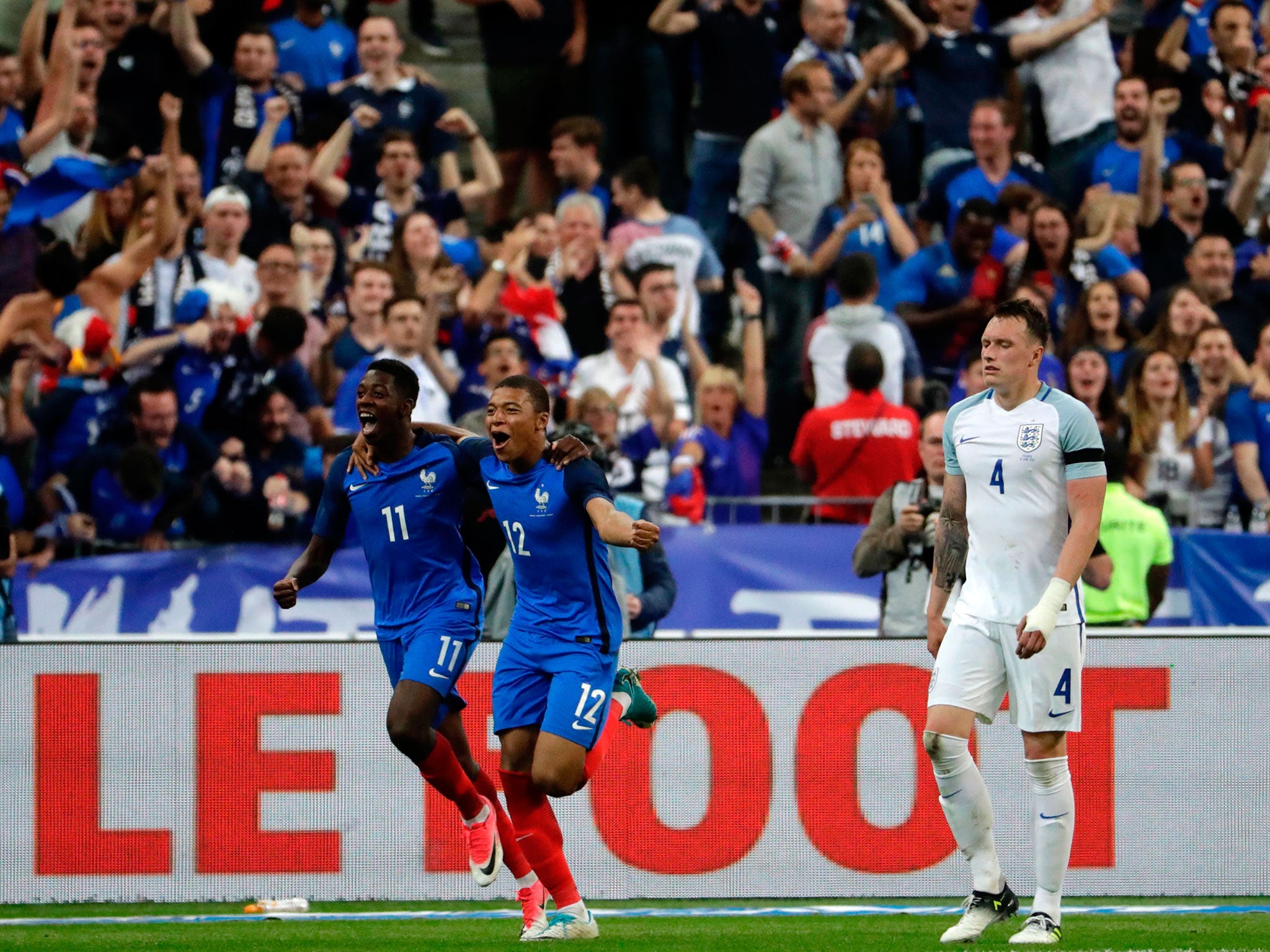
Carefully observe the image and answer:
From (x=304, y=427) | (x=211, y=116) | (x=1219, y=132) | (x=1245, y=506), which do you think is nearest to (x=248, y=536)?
(x=304, y=427)

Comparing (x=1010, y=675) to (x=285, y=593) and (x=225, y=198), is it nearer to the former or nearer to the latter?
(x=285, y=593)

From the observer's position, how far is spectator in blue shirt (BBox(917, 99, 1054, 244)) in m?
15.2

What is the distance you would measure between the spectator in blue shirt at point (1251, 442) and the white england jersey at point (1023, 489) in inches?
236

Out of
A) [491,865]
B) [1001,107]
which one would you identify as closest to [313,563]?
[491,865]

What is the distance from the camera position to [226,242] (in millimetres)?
14250

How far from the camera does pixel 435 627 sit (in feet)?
27.1

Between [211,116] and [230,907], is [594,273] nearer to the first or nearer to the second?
[211,116]

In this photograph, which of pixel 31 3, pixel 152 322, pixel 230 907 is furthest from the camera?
pixel 31 3

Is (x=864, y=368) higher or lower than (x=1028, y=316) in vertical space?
lower

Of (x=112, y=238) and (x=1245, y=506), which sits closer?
(x=1245, y=506)

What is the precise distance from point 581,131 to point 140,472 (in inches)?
193

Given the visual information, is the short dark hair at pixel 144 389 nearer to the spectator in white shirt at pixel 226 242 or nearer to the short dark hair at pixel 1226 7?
the spectator in white shirt at pixel 226 242

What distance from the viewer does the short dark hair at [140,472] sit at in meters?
12.4

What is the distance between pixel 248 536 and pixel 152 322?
229 centimetres
